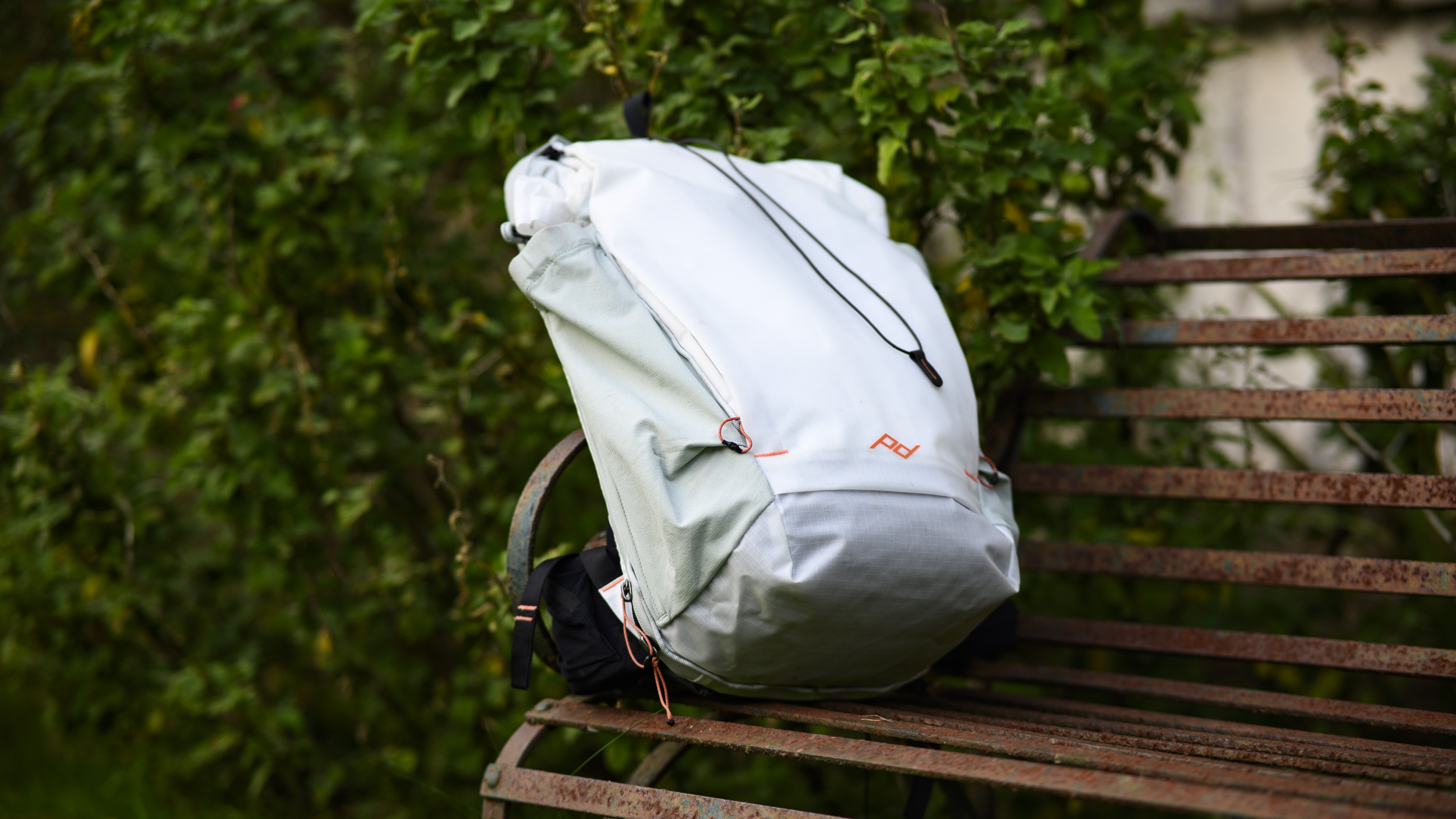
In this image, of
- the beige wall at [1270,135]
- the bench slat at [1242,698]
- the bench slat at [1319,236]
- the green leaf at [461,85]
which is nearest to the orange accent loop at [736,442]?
the bench slat at [1242,698]

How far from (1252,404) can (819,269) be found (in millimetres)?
892

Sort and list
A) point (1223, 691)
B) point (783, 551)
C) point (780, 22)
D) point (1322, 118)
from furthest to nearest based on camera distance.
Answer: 1. point (1322, 118)
2. point (780, 22)
3. point (1223, 691)
4. point (783, 551)

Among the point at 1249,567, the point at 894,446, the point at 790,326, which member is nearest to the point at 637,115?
the point at 790,326

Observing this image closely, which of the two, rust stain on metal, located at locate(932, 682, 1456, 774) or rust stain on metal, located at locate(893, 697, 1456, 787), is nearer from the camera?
rust stain on metal, located at locate(893, 697, 1456, 787)

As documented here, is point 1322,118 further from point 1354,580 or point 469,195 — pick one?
point 469,195

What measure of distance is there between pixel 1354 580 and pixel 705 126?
57.6 inches

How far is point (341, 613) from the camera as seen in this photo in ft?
8.21

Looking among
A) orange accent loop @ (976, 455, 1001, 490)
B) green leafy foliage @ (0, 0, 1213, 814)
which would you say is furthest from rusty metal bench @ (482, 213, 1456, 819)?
orange accent loop @ (976, 455, 1001, 490)

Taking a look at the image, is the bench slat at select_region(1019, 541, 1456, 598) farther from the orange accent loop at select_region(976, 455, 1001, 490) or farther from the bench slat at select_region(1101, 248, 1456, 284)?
the bench slat at select_region(1101, 248, 1456, 284)

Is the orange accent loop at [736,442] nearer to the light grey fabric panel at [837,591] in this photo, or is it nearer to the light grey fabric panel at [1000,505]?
the light grey fabric panel at [837,591]

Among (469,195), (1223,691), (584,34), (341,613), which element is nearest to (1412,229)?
(1223,691)

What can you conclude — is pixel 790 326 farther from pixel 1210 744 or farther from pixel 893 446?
pixel 1210 744

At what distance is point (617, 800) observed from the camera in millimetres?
1343

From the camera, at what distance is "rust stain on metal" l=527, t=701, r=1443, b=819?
976mm
